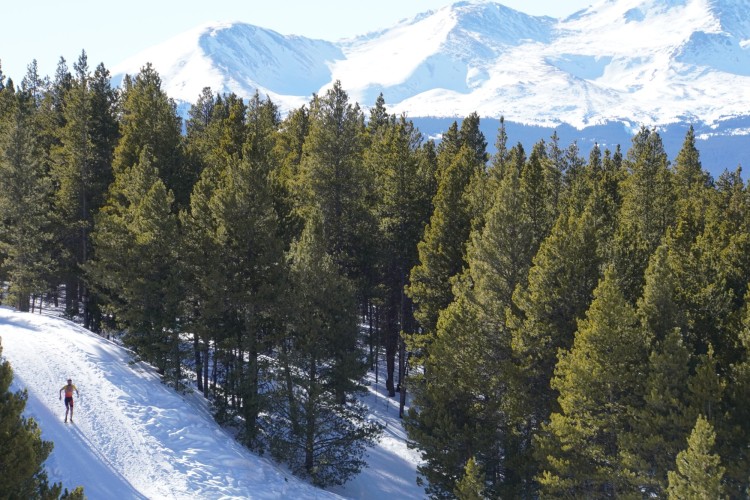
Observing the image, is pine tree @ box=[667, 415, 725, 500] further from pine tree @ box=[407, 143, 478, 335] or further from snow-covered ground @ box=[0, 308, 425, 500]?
pine tree @ box=[407, 143, 478, 335]

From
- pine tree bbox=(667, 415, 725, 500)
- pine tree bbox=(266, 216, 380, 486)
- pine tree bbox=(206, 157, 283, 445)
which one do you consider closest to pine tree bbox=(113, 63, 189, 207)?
pine tree bbox=(206, 157, 283, 445)

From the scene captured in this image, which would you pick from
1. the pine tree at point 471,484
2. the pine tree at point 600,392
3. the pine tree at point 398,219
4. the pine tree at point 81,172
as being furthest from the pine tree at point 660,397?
the pine tree at point 81,172

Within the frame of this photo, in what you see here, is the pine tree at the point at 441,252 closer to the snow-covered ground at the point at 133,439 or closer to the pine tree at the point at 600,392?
the snow-covered ground at the point at 133,439

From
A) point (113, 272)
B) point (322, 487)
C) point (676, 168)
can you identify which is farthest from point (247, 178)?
point (676, 168)

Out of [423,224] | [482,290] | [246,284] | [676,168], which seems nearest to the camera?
[482,290]

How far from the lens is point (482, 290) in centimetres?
3036

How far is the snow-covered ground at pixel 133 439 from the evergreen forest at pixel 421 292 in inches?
60.2

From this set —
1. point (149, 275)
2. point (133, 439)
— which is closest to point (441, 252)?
point (149, 275)

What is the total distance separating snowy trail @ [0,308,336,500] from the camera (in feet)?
85.6

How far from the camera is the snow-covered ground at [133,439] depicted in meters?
26.2

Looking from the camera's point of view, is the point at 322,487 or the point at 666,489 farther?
the point at 322,487

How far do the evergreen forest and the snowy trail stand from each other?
69.0 inches

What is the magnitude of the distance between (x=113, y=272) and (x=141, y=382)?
5215 millimetres

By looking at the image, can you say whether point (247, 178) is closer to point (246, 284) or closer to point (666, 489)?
point (246, 284)
